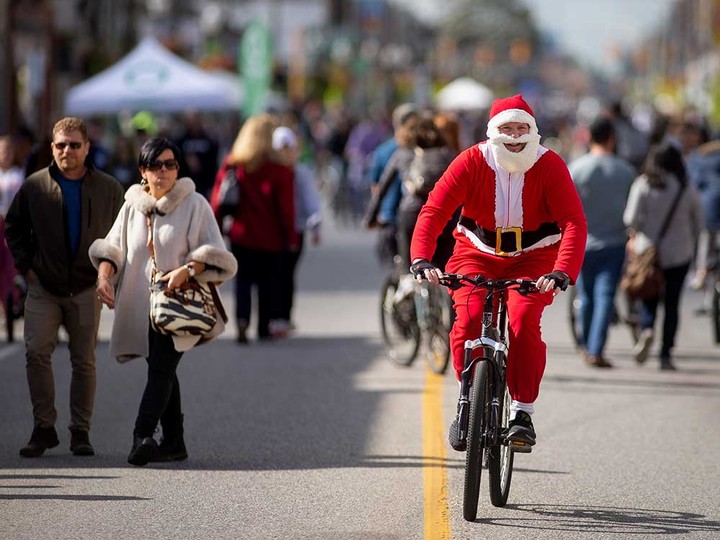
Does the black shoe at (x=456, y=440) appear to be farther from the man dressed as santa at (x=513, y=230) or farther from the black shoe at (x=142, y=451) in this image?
the black shoe at (x=142, y=451)

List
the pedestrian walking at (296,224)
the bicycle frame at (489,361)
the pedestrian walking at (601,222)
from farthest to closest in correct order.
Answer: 1. the pedestrian walking at (296,224)
2. the pedestrian walking at (601,222)
3. the bicycle frame at (489,361)

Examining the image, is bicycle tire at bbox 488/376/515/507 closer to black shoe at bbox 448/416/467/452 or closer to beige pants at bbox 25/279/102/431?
black shoe at bbox 448/416/467/452

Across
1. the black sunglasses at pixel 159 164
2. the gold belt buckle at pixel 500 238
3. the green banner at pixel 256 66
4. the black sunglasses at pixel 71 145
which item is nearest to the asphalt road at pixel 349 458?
the gold belt buckle at pixel 500 238

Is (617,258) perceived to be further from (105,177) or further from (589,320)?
(105,177)

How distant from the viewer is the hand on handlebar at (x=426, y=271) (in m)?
7.34

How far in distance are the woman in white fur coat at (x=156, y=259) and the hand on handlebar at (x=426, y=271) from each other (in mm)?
1397

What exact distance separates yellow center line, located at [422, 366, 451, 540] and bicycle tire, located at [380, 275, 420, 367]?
0.54 metres

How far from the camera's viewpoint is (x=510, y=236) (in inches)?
305

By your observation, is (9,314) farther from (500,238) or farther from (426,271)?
(426,271)

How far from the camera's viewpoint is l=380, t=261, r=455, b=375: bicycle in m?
12.4

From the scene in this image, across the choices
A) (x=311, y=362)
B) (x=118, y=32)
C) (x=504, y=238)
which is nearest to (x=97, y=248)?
(x=504, y=238)

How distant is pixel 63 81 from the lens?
46.5 m

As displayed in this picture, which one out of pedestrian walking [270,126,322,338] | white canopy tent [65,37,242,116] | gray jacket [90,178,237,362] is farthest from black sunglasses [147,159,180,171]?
white canopy tent [65,37,242,116]

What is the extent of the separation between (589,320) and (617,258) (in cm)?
57
